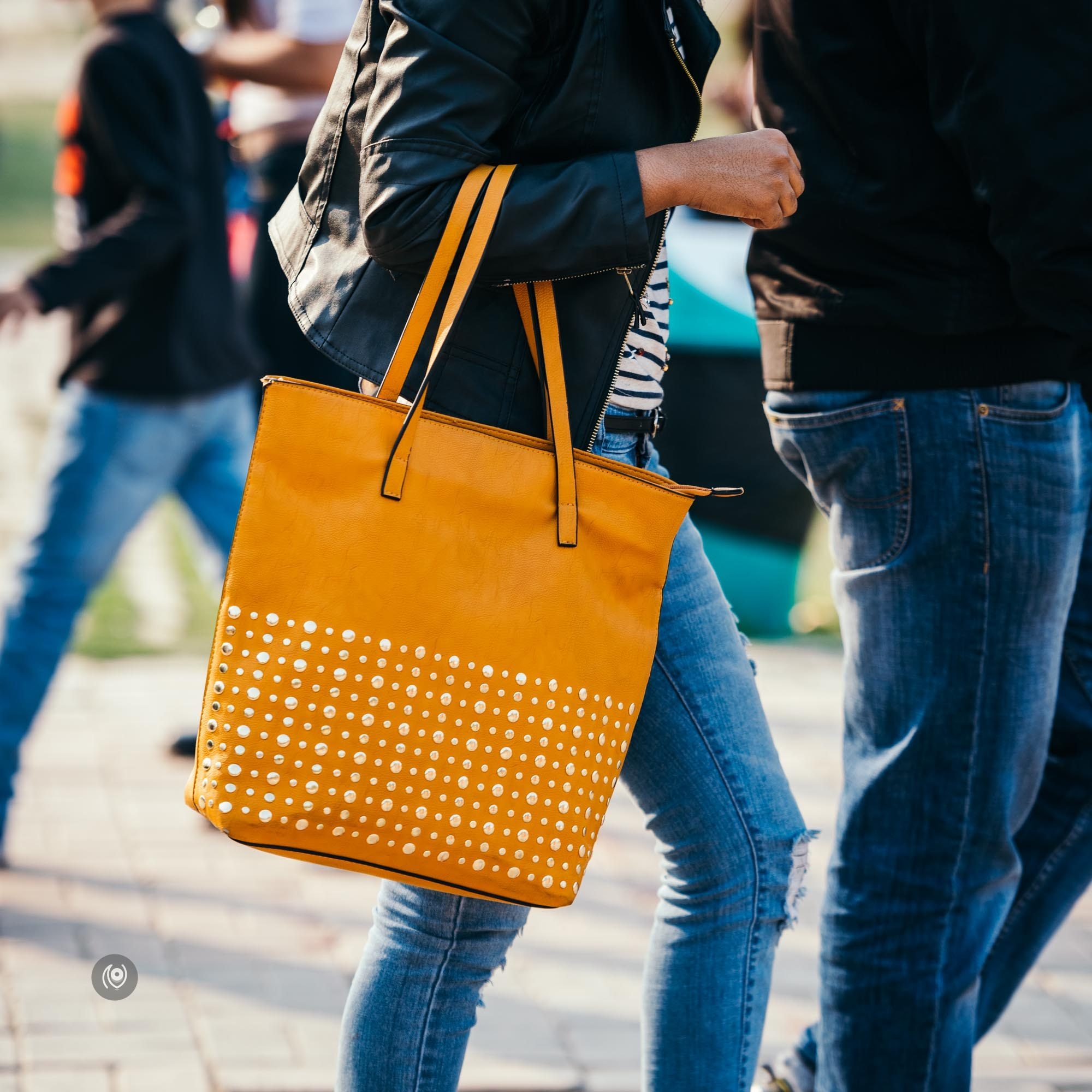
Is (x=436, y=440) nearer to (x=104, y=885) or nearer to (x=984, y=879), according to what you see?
(x=984, y=879)

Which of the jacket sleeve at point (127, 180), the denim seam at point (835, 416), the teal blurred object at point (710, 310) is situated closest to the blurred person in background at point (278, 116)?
the jacket sleeve at point (127, 180)

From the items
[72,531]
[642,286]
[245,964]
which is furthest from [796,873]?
[72,531]

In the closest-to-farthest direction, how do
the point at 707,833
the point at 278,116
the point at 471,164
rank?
the point at 471,164 → the point at 707,833 → the point at 278,116

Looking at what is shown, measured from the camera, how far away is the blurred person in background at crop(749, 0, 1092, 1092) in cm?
183

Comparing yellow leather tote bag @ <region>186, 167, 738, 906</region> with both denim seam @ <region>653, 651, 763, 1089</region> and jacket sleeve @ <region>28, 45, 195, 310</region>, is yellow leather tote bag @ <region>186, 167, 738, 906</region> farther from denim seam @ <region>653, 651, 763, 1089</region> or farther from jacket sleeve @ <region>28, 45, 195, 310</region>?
jacket sleeve @ <region>28, 45, 195, 310</region>

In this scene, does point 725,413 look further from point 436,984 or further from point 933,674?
point 436,984

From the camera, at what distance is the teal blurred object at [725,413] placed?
506 centimetres

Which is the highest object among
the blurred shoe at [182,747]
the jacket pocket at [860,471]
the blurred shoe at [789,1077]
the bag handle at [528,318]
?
the bag handle at [528,318]

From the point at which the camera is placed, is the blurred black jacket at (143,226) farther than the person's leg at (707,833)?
Yes

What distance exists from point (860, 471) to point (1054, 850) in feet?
2.37

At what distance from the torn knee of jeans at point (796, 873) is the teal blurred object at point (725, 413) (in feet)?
10.4

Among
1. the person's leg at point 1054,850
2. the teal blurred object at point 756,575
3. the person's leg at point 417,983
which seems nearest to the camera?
the person's leg at point 417,983

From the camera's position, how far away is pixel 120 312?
11.4 ft

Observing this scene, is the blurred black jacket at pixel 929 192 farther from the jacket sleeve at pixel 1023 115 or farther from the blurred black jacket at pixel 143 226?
the blurred black jacket at pixel 143 226
